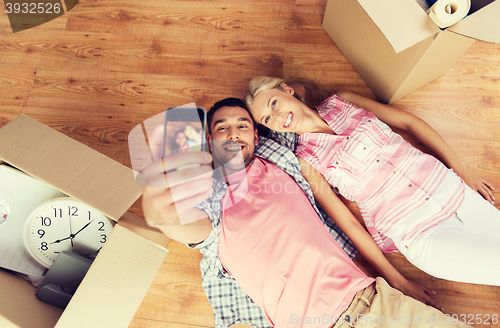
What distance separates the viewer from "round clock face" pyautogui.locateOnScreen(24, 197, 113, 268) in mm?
807

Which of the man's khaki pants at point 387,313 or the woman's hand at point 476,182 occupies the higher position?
the woman's hand at point 476,182

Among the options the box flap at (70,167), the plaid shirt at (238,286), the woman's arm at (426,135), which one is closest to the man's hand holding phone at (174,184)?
the box flap at (70,167)

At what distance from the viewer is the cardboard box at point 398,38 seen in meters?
0.76

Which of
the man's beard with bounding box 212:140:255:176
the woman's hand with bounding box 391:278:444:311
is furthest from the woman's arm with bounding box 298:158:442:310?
the man's beard with bounding box 212:140:255:176

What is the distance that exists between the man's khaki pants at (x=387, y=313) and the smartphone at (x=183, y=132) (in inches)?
25.4

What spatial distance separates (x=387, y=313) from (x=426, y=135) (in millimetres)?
Result: 620

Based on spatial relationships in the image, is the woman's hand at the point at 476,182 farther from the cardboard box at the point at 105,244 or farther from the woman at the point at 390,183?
the cardboard box at the point at 105,244

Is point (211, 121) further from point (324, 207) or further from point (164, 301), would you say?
point (164, 301)

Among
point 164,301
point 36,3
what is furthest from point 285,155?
point 36,3

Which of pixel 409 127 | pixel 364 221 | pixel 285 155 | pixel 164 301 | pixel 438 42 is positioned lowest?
pixel 164 301

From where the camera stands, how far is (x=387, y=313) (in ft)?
2.75

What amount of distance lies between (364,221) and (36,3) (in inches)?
70.1

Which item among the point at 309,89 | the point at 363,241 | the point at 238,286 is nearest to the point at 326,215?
the point at 363,241

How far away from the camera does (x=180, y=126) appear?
781mm
